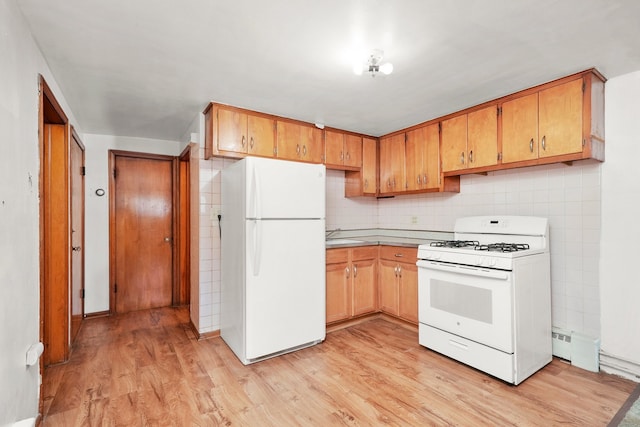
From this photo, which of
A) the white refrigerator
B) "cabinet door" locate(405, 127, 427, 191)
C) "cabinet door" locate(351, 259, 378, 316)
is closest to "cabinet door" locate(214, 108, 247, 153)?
the white refrigerator

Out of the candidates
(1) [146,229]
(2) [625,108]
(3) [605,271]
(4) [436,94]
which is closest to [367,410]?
(3) [605,271]

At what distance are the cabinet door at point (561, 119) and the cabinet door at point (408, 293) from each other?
1.59 m

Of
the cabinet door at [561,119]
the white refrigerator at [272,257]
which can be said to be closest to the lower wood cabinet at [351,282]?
the white refrigerator at [272,257]

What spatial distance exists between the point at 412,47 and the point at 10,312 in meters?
2.50

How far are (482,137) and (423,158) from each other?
2.26ft

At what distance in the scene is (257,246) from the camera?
2.57 m

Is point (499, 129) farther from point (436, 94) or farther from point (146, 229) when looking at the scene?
point (146, 229)

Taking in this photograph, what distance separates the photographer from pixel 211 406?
6.59ft

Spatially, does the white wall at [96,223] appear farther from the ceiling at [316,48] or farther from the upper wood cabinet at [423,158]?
the upper wood cabinet at [423,158]

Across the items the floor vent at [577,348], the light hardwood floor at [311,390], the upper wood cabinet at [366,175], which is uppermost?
Answer: the upper wood cabinet at [366,175]

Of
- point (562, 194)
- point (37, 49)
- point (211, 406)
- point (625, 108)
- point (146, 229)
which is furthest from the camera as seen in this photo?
point (146, 229)

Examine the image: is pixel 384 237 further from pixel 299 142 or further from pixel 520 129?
pixel 520 129

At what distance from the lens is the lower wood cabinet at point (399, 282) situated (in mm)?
3293

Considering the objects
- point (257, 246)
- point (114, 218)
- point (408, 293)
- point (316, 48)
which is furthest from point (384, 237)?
point (114, 218)
